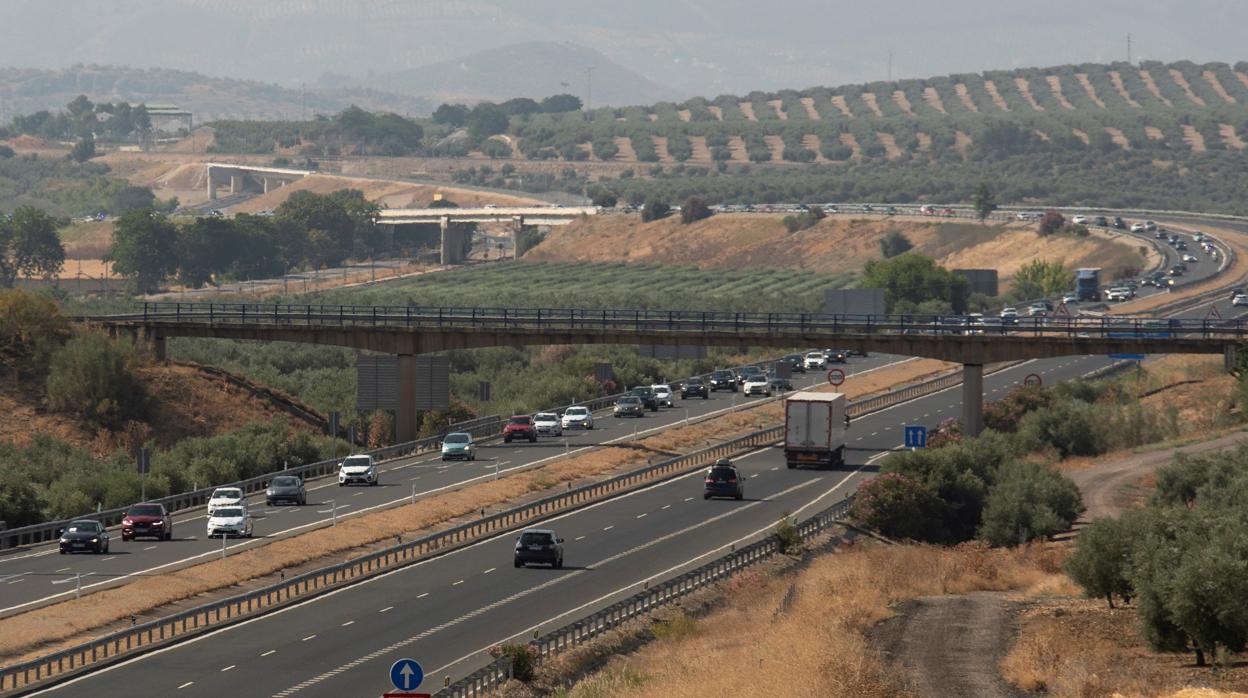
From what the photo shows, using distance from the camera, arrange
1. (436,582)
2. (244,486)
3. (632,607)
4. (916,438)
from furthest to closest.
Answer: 1. (244,486)
2. (916,438)
3. (436,582)
4. (632,607)

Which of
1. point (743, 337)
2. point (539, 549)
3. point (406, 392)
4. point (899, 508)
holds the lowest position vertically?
point (899, 508)

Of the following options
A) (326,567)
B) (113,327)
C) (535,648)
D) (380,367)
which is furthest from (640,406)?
(535,648)

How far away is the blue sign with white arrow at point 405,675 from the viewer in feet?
110

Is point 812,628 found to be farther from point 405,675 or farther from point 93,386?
point 93,386

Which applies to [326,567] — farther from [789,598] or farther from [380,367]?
[380,367]

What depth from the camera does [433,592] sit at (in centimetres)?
5975

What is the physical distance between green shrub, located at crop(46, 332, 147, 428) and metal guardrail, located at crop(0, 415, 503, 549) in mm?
12890

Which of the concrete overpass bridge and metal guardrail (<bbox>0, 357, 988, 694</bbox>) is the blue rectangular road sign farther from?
metal guardrail (<bbox>0, 357, 988, 694</bbox>)

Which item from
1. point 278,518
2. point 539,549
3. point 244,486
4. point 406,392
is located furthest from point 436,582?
point 406,392

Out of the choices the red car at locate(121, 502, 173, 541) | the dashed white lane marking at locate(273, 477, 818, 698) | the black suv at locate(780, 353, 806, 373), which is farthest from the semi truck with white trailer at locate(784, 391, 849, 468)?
the black suv at locate(780, 353, 806, 373)

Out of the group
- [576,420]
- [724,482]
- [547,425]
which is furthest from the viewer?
[576,420]

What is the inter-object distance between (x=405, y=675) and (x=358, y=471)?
52.9 m

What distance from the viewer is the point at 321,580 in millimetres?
61906

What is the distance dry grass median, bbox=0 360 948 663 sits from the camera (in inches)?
2076
